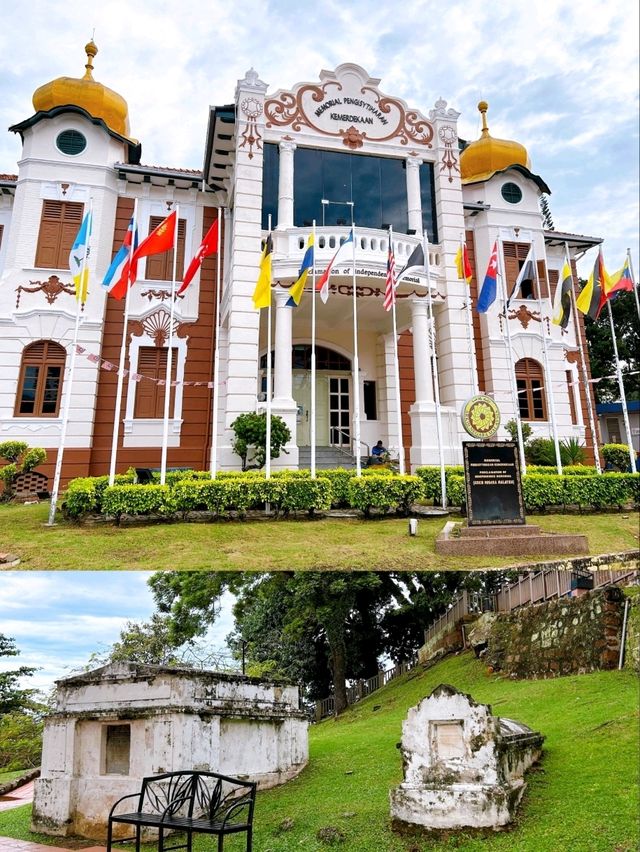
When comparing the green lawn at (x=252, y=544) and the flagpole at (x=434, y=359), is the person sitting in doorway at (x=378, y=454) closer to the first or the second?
the flagpole at (x=434, y=359)

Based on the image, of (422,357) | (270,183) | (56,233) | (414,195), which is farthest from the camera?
(414,195)

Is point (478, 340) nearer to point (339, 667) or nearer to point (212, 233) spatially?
point (212, 233)

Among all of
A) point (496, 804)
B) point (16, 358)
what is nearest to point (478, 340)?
point (16, 358)

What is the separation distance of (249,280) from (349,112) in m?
6.05

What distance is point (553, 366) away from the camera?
19297 millimetres

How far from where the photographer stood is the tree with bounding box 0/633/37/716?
28.7ft

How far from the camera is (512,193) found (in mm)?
20078

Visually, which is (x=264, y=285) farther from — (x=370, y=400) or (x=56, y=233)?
(x=56, y=233)

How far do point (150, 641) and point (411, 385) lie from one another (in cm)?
1115

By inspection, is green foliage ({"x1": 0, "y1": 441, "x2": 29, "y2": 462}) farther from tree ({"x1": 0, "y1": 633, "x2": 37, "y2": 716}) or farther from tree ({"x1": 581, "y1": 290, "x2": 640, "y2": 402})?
tree ({"x1": 581, "y1": 290, "x2": 640, "y2": 402})

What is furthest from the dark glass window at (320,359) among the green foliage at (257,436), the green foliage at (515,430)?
the green foliage at (515,430)

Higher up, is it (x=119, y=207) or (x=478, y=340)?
(x=119, y=207)

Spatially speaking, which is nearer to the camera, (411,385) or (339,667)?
(339,667)

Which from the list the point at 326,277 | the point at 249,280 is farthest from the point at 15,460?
the point at 326,277
